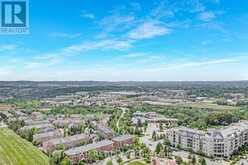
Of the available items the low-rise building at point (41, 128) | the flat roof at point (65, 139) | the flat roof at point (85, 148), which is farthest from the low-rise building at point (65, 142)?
the low-rise building at point (41, 128)

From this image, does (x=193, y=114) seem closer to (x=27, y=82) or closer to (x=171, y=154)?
(x=171, y=154)

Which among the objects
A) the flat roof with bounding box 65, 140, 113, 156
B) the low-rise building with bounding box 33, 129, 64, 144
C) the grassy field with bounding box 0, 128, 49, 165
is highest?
the flat roof with bounding box 65, 140, 113, 156

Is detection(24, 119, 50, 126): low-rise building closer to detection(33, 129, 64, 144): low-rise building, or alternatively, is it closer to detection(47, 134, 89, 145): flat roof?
detection(33, 129, 64, 144): low-rise building

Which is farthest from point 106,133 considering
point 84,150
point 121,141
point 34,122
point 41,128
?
point 34,122

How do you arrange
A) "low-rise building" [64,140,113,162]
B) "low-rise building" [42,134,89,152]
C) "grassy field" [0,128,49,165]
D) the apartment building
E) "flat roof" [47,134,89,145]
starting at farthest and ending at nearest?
"flat roof" [47,134,89,145] < "low-rise building" [42,134,89,152] < the apartment building < "low-rise building" [64,140,113,162] < "grassy field" [0,128,49,165]

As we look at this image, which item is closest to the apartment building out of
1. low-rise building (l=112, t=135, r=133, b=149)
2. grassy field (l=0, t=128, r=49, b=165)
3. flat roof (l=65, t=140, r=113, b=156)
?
low-rise building (l=112, t=135, r=133, b=149)

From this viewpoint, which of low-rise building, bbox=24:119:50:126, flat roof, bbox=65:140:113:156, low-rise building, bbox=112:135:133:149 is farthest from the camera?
low-rise building, bbox=24:119:50:126

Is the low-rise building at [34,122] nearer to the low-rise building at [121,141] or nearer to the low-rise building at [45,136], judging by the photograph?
the low-rise building at [45,136]

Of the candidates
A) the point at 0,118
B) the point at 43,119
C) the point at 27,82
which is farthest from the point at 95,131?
the point at 27,82
